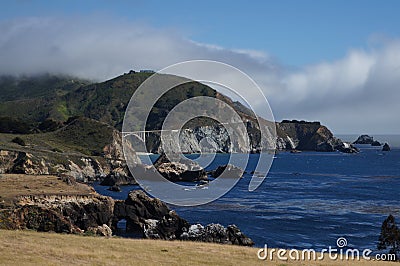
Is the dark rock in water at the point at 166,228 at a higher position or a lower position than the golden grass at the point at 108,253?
lower

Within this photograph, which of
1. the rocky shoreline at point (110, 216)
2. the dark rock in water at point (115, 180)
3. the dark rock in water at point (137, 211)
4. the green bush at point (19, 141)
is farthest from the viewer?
the green bush at point (19, 141)

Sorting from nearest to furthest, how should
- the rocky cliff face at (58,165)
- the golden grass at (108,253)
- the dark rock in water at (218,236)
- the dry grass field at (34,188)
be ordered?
the golden grass at (108,253), the dark rock in water at (218,236), the dry grass field at (34,188), the rocky cliff face at (58,165)

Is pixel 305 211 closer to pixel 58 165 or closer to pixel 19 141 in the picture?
pixel 58 165

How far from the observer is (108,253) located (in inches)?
1096

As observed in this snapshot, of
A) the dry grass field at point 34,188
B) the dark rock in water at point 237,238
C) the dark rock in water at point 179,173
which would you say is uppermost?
the dark rock in water at point 179,173

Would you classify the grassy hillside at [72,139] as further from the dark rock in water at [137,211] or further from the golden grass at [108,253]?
the golden grass at [108,253]

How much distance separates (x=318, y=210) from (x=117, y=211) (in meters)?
35.8

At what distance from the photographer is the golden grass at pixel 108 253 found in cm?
2516

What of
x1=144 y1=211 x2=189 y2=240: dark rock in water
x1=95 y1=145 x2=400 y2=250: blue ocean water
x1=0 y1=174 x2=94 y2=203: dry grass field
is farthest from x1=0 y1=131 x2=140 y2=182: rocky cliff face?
x1=144 y1=211 x2=189 y2=240: dark rock in water

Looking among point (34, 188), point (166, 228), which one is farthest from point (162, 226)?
point (34, 188)

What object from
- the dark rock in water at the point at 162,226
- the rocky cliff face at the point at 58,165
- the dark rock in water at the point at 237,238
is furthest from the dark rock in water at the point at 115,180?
the dark rock in water at the point at 237,238

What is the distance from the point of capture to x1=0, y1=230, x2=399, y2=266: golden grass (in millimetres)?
25156

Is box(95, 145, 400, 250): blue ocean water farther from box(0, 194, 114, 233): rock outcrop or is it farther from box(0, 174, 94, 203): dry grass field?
box(0, 174, 94, 203): dry grass field

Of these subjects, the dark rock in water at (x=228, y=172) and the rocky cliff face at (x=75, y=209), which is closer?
the rocky cliff face at (x=75, y=209)
